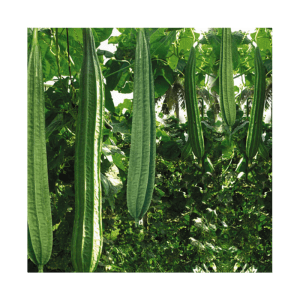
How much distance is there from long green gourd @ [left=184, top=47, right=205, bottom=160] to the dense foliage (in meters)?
0.06

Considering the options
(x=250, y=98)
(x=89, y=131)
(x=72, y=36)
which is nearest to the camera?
(x=89, y=131)

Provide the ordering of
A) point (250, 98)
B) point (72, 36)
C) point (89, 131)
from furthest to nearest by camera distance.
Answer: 1. point (250, 98)
2. point (72, 36)
3. point (89, 131)

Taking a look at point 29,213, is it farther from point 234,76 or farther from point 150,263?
point 234,76

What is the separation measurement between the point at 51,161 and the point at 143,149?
36.4 inches

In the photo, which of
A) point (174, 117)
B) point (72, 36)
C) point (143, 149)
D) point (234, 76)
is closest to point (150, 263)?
point (143, 149)

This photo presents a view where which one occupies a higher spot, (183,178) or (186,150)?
(186,150)

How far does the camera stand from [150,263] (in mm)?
3293

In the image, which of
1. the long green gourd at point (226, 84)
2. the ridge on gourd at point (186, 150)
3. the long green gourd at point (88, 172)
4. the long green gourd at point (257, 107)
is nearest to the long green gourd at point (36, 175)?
the long green gourd at point (88, 172)

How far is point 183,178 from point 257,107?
100 centimetres

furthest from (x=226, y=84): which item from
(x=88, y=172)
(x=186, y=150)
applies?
(x=88, y=172)

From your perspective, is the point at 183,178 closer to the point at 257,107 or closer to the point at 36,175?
the point at 257,107

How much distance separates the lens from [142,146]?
9.24ft

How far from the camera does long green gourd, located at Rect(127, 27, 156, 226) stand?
9.18 feet

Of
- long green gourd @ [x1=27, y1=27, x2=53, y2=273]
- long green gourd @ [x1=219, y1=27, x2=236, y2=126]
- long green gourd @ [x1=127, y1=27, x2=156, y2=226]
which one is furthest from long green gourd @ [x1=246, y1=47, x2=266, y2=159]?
long green gourd @ [x1=27, y1=27, x2=53, y2=273]
